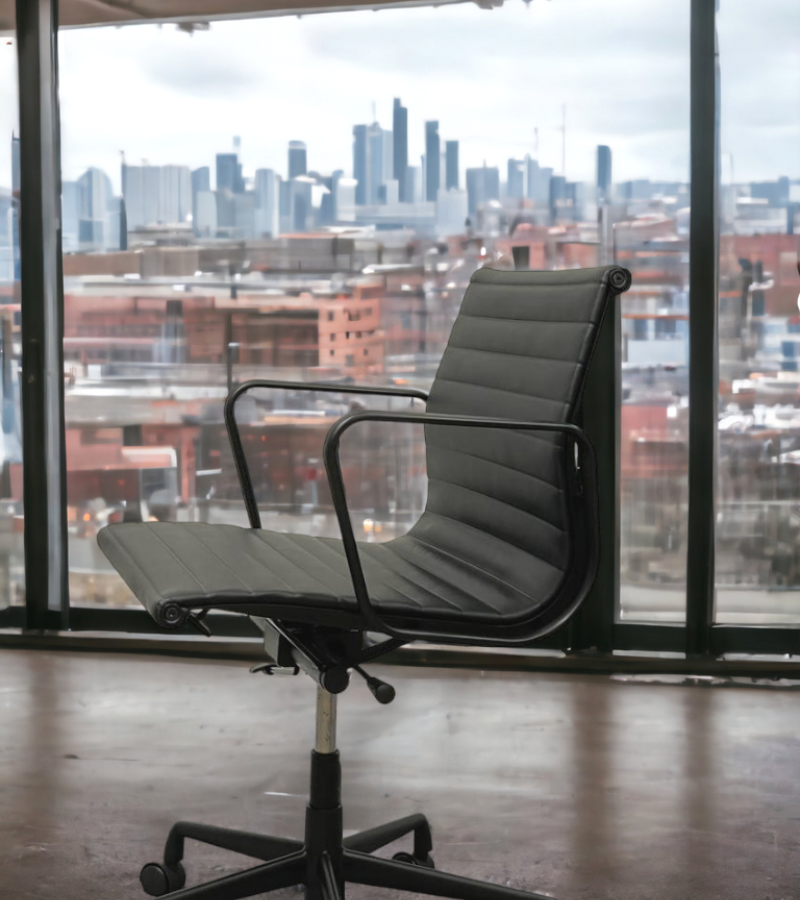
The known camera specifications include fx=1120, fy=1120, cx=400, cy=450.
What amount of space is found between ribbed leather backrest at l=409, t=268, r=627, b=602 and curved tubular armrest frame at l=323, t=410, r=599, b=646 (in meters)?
0.04

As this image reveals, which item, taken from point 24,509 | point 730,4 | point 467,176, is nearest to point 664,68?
point 730,4

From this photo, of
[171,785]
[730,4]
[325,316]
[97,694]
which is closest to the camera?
[171,785]

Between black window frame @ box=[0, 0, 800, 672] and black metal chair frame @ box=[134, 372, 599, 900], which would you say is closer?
black metal chair frame @ box=[134, 372, 599, 900]

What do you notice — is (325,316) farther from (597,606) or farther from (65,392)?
(597,606)

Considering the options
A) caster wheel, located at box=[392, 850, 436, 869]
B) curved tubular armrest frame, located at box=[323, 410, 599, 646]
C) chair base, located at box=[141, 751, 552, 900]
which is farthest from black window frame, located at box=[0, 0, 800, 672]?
curved tubular armrest frame, located at box=[323, 410, 599, 646]

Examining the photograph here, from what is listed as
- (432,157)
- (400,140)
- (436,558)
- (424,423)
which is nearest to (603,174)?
(432,157)

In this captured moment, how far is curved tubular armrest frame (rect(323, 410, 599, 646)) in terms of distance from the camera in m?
1.42

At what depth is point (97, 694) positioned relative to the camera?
117 inches

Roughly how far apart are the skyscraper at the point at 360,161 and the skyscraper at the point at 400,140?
0.09 m

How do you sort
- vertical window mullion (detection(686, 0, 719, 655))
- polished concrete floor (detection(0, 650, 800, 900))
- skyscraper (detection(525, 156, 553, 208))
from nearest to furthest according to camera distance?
polished concrete floor (detection(0, 650, 800, 900))
vertical window mullion (detection(686, 0, 719, 655))
skyscraper (detection(525, 156, 553, 208))

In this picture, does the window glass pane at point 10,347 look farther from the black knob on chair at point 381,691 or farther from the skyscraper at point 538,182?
the black knob on chair at point 381,691

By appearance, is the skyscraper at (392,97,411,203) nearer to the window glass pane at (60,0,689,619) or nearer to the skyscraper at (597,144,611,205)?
the window glass pane at (60,0,689,619)

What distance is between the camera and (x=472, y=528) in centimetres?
179

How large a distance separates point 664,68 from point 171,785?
2.34m
